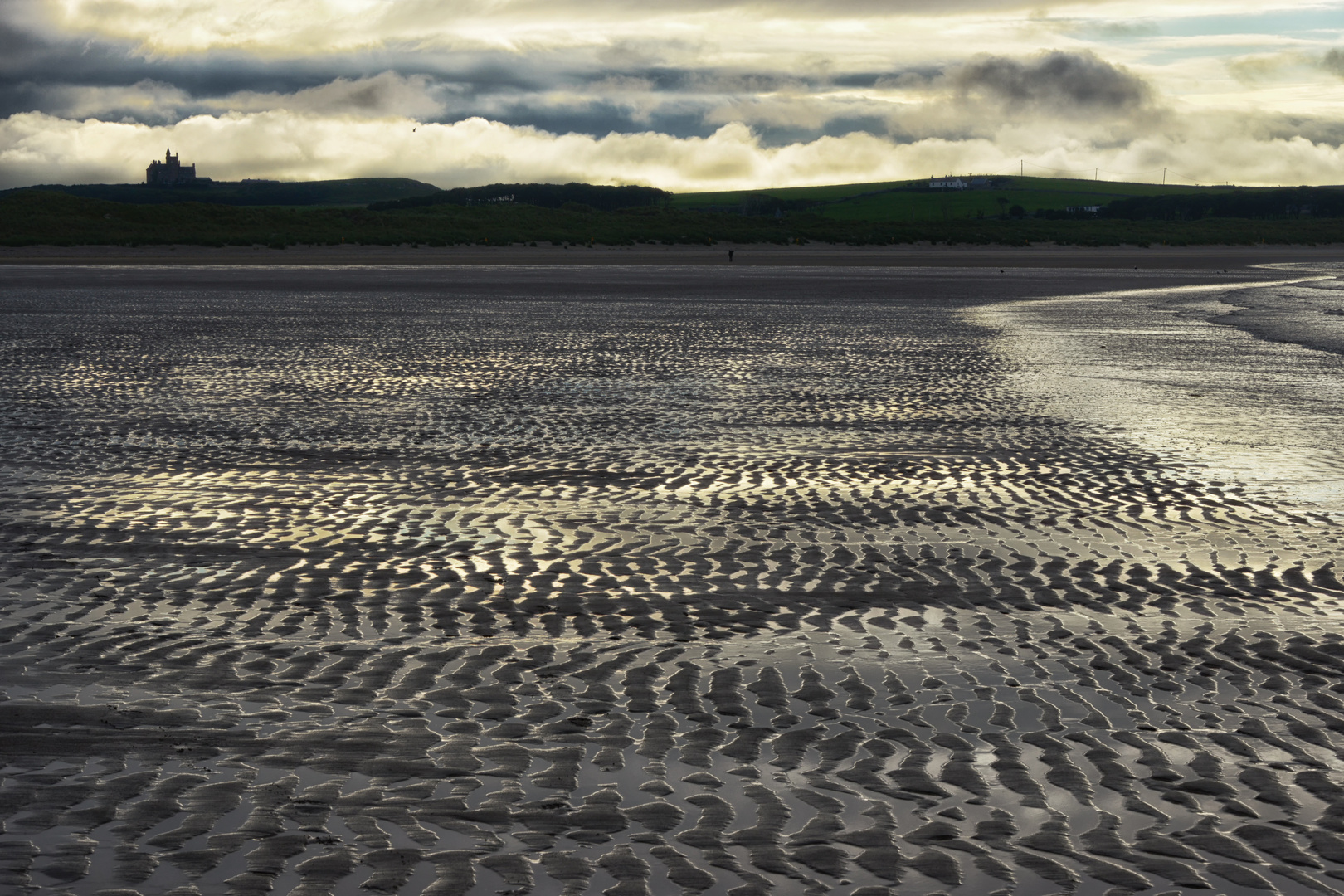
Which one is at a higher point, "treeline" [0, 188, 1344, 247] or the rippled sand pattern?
"treeline" [0, 188, 1344, 247]

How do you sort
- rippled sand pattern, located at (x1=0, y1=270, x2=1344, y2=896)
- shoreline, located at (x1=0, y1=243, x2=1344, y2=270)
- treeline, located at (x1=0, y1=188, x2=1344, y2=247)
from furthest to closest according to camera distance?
treeline, located at (x1=0, y1=188, x2=1344, y2=247) → shoreline, located at (x1=0, y1=243, x2=1344, y2=270) → rippled sand pattern, located at (x1=0, y1=270, x2=1344, y2=896)

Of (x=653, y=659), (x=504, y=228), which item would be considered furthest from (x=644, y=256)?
(x=653, y=659)

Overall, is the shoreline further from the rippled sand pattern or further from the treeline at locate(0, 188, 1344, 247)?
the rippled sand pattern

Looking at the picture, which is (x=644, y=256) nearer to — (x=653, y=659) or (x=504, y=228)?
(x=504, y=228)

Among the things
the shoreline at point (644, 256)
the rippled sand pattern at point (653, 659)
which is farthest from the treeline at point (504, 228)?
the rippled sand pattern at point (653, 659)

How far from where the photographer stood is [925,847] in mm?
4730

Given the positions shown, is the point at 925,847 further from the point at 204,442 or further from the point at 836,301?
the point at 836,301

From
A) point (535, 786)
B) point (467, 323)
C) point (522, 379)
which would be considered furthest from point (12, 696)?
point (467, 323)

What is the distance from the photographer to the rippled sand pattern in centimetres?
472

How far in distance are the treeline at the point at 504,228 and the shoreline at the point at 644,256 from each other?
614 centimetres

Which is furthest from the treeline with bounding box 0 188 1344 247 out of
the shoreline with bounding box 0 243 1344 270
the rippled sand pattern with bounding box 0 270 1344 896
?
the rippled sand pattern with bounding box 0 270 1344 896

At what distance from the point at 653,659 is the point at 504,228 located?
125 meters

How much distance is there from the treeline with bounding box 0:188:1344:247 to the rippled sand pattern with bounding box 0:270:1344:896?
294 feet

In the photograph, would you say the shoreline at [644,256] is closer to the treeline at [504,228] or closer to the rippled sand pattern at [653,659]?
the treeline at [504,228]
